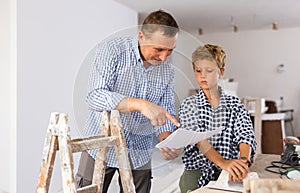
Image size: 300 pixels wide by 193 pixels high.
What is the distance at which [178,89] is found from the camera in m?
1.08

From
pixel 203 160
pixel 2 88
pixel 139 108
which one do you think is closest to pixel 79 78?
pixel 139 108

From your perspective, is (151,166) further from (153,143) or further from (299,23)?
(299,23)

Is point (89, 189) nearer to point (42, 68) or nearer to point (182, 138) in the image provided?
point (182, 138)

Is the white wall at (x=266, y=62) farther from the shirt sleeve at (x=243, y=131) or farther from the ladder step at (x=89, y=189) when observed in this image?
the ladder step at (x=89, y=189)

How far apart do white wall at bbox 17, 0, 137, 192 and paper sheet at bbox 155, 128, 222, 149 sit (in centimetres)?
147

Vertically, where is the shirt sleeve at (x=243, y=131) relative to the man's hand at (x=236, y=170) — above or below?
above

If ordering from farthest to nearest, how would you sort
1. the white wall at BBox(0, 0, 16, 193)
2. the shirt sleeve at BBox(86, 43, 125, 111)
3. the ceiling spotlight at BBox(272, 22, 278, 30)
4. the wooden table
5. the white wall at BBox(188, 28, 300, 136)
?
1. the white wall at BBox(188, 28, 300, 136)
2. the ceiling spotlight at BBox(272, 22, 278, 30)
3. the white wall at BBox(0, 0, 16, 193)
4. the shirt sleeve at BBox(86, 43, 125, 111)
5. the wooden table

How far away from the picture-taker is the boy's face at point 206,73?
3.56 ft

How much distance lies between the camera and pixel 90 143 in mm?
1087

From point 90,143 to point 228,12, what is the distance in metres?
4.03

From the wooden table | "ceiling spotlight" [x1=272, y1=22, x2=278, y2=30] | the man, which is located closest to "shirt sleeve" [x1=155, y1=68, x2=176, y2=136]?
the man

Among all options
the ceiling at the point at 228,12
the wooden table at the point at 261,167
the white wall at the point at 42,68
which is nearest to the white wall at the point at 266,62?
the ceiling at the point at 228,12

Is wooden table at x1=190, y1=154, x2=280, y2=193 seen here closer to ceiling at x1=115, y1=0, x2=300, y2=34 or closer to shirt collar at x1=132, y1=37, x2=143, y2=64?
shirt collar at x1=132, y1=37, x2=143, y2=64

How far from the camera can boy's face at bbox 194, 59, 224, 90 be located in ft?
3.56
